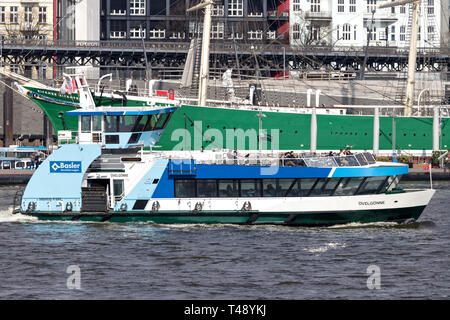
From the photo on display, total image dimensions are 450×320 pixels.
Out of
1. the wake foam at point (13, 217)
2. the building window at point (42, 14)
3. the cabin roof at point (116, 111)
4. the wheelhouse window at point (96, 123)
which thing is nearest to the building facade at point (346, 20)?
the building window at point (42, 14)

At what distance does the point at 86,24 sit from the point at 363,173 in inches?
3500

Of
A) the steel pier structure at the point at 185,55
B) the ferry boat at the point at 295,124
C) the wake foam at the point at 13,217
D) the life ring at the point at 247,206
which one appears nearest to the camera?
the life ring at the point at 247,206

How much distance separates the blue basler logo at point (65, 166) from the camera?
49.6m

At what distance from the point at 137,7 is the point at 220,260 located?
110204 millimetres

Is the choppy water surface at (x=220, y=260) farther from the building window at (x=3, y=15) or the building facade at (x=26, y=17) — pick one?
the building window at (x=3, y=15)

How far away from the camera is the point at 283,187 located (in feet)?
160

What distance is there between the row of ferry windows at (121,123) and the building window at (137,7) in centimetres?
9585

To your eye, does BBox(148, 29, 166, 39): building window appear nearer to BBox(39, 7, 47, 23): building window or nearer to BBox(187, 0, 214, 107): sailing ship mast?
BBox(39, 7, 47, 23): building window

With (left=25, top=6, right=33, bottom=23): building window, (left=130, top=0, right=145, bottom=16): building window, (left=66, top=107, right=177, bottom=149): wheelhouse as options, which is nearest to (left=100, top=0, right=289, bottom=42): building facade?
(left=130, top=0, right=145, bottom=16): building window

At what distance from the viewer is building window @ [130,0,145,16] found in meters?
146

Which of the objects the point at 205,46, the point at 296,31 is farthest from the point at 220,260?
the point at 296,31

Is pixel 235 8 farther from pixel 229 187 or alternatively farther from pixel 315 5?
pixel 229 187

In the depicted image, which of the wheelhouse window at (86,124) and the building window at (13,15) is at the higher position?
the building window at (13,15)

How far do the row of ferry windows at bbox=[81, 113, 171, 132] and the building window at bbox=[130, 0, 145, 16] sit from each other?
95.9 metres
